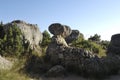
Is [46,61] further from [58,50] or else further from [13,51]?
[13,51]

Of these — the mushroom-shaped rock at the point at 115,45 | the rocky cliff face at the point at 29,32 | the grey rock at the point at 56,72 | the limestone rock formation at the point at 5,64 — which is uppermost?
the rocky cliff face at the point at 29,32

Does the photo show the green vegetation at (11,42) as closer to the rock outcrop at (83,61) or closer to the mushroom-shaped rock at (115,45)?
the rock outcrop at (83,61)

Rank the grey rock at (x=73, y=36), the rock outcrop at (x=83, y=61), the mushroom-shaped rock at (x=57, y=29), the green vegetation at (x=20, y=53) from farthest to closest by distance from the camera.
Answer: the grey rock at (x=73, y=36) → the mushroom-shaped rock at (x=57, y=29) → the green vegetation at (x=20, y=53) → the rock outcrop at (x=83, y=61)

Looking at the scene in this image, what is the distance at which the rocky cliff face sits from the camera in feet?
65.8

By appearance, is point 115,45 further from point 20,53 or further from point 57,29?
point 20,53

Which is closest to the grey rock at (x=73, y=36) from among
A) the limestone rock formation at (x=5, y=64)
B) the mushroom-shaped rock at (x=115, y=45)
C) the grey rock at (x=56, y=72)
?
the mushroom-shaped rock at (x=115, y=45)

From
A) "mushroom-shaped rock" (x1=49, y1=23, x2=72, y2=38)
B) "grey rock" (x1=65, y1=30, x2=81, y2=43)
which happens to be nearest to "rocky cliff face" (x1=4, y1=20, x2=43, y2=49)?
"mushroom-shaped rock" (x1=49, y1=23, x2=72, y2=38)

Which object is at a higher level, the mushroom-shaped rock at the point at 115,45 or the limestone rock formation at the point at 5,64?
the mushroom-shaped rock at the point at 115,45

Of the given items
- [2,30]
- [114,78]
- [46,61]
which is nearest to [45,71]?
[46,61]

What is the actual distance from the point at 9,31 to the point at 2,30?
1.25 m

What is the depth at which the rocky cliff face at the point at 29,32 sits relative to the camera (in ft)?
65.8

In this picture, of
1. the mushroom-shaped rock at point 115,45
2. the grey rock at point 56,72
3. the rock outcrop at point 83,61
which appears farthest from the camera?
the mushroom-shaped rock at point 115,45

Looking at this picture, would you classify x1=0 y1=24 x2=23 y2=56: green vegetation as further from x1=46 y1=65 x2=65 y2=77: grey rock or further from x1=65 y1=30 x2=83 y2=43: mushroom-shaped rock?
x1=65 y1=30 x2=83 y2=43: mushroom-shaped rock

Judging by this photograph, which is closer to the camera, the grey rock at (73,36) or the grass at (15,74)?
the grass at (15,74)
